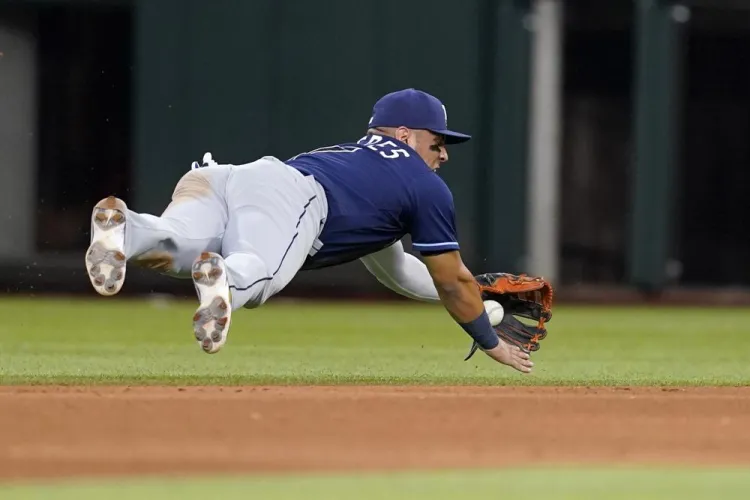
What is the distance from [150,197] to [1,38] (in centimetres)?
179

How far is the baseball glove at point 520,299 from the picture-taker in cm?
670

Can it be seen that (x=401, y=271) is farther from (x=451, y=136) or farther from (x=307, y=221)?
(x=307, y=221)

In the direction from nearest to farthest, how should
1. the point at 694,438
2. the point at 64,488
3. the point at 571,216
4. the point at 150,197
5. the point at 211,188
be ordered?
1. the point at 64,488
2. the point at 694,438
3. the point at 211,188
4. the point at 150,197
5. the point at 571,216

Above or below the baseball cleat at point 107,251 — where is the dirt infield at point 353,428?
below

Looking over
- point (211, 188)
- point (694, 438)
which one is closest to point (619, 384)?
point (694, 438)

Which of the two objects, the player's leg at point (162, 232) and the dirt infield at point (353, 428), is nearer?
the dirt infield at point (353, 428)

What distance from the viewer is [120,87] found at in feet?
42.5

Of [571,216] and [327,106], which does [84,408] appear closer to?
[327,106]

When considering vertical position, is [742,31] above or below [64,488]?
above

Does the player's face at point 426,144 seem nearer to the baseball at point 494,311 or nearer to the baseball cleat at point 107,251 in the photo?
the baseball at point 494,311

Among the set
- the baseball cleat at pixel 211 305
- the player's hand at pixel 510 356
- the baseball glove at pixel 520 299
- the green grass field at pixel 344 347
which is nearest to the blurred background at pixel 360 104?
the green grass field at pixel 344 347

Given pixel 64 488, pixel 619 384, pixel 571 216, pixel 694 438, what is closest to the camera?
pixel 64 488

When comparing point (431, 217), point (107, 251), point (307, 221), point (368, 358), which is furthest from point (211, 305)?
point (368, 358)

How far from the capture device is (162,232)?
5.56 m
